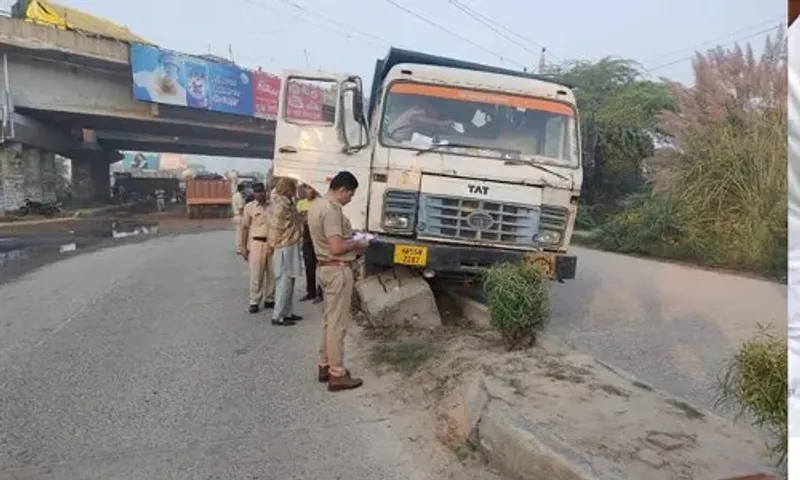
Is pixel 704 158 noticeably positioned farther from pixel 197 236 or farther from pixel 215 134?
pixel 215 134

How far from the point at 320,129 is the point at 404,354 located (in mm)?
2775

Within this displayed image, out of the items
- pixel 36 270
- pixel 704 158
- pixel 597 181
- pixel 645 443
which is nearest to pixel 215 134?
pixel 597 181

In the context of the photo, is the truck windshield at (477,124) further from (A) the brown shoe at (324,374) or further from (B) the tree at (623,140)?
(B) the tree at (623,140)

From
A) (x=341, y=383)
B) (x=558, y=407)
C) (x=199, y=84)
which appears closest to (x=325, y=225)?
(x=341, y=383)

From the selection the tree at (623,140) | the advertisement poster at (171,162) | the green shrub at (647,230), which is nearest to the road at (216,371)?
the green shrub at (647,230)

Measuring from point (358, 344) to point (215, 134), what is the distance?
37.9m

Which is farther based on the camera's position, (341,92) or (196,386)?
(341,92)

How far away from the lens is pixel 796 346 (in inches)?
69.9

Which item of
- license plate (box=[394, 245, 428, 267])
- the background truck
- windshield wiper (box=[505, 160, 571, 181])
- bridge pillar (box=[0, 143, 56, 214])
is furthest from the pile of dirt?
bridge pillar (box=[0, 143, 56, 214])

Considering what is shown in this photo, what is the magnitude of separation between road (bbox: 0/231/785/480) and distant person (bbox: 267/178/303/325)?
0.27 meters

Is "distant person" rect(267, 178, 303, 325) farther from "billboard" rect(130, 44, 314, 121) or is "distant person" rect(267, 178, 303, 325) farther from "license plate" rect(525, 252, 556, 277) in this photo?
"billboard" rect(130, 44, 314, 121)

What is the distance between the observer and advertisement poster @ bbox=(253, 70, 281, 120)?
36031 millimetres

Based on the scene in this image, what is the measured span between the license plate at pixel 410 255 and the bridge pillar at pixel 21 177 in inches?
1031

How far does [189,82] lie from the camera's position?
103 feet
